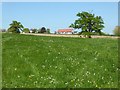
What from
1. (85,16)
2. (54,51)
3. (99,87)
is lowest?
(99,87)

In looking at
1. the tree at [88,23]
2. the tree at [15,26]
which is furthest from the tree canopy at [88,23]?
the tree at [15,26]

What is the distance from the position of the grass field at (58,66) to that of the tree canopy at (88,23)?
2400 centimetres

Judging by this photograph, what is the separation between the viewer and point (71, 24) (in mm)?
46312

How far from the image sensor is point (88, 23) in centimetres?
4634

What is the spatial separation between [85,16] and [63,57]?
27.9 metres

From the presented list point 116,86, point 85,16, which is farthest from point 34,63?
point 85,16

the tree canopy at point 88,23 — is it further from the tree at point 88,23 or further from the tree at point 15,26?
the tree at point 15,26

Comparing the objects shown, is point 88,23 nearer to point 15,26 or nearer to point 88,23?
point 88,23

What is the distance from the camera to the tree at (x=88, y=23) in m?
45.4

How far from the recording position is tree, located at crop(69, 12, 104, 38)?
149ft

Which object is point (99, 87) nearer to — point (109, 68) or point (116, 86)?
point (116, 86)

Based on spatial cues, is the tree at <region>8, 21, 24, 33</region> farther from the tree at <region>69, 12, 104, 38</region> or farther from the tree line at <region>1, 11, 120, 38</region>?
the tree at <region>69, 12, 104, 38</region>

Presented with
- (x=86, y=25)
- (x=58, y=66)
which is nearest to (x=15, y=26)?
(x=86, y=25)

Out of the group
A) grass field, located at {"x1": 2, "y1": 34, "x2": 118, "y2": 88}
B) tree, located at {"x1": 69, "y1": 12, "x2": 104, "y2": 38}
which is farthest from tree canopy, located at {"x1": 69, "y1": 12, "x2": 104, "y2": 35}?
grass field, located at {"x1": 2, "y1": 34, "x2": 118, "y2": 88}
